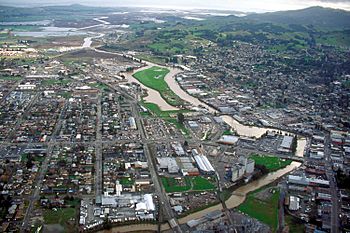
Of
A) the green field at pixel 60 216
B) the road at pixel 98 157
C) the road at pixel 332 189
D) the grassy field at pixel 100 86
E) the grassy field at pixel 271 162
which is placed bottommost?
the road at pixel 332 189

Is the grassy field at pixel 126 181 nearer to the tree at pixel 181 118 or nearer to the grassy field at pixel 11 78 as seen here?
the tree at pixel 181 118

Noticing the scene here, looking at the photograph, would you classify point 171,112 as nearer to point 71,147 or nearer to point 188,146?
point 188,146

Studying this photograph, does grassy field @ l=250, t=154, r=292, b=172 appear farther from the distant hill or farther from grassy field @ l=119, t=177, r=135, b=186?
the distant hill

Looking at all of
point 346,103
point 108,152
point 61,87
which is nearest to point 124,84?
point 61,87

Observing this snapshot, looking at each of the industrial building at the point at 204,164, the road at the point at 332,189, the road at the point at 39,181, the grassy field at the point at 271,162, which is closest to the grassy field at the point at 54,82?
the road at the point at 39,181

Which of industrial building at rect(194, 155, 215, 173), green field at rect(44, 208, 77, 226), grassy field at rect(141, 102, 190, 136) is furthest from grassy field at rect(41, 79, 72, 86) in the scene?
green field at rect(44, 208, 77, 226)

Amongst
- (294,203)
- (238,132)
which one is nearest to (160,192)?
(294,203)

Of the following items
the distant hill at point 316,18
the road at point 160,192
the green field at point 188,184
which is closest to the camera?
the road at point 160,192
